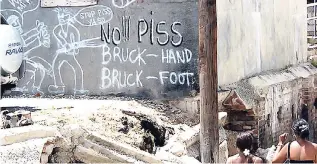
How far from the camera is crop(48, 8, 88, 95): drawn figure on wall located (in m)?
10.6

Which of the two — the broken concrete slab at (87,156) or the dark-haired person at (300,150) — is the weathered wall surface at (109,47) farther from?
the dark-haired person at (300,150)

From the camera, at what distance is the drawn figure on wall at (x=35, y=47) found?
10.9 m

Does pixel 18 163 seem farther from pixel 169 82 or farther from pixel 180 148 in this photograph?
pixel 169 82

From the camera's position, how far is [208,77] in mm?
6672

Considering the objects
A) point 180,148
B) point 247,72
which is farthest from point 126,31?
point 180,148

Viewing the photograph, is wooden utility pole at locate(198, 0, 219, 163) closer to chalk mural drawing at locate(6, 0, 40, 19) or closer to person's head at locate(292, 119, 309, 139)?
person's head at locate(292, 119, 309, 139)

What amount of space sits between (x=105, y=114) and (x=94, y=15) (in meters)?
2.65

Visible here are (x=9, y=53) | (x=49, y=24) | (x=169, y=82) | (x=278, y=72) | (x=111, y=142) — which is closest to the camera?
(x=111, y=142)

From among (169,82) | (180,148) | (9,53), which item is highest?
(9,53)

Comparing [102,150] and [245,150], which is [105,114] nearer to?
[102,150]

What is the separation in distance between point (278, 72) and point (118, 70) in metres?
3.77

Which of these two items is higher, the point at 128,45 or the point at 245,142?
the point at 128,45

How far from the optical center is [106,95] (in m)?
10.5

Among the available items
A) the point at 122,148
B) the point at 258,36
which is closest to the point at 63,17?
the point at 258,36
